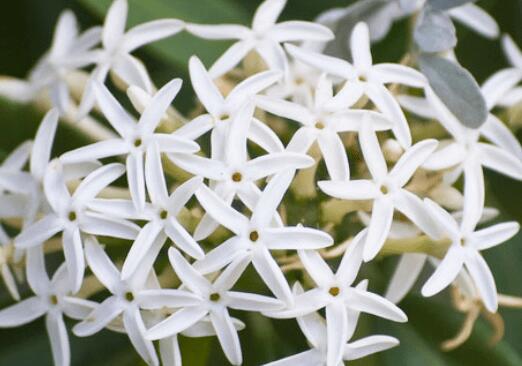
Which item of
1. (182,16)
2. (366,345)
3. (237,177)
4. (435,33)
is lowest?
(366,345)

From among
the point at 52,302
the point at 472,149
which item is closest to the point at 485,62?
the point at 472,149

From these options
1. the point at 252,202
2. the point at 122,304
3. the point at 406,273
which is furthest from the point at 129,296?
the point at 406,273

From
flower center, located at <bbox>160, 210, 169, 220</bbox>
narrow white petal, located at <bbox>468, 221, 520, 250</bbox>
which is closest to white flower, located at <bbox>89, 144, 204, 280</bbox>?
flower center, located at <bbox>160, 210, 169, 220</bbox>

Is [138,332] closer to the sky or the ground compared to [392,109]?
closer to the ground

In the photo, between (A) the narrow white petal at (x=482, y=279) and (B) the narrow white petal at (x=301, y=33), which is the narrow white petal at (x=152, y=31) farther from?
(A) the narrow white petal at (x=482, y=279)

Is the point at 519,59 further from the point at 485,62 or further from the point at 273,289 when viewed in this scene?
the point at 273,289

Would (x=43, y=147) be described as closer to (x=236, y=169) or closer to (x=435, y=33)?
(x=236, y=169)

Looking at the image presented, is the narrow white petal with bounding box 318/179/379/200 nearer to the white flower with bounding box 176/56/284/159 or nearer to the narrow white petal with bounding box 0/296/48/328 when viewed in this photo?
the white flower with bounding box 176/56/284/159
